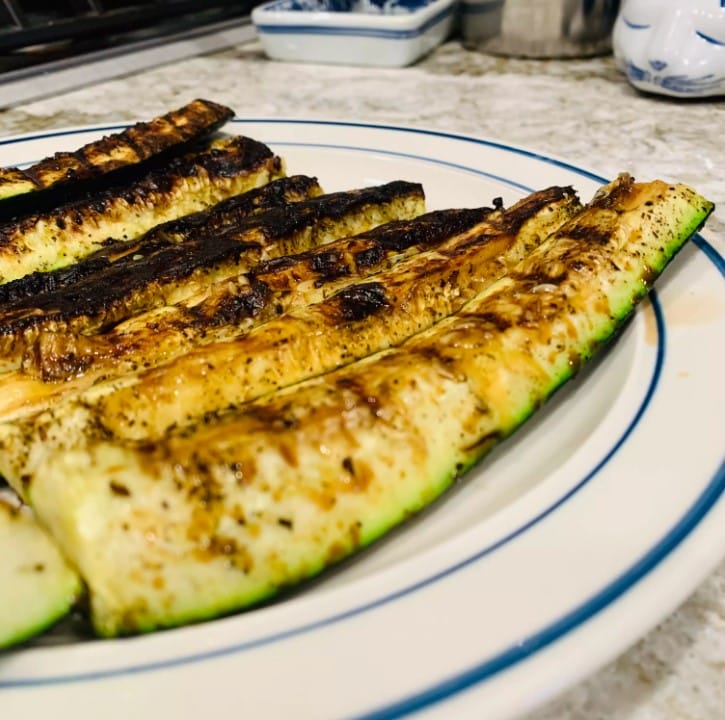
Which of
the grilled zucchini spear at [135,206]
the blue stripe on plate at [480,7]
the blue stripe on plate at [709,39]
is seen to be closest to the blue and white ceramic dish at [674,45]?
the blue stripe on plate at [709,39]

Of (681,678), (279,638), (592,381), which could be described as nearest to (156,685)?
(279,638)

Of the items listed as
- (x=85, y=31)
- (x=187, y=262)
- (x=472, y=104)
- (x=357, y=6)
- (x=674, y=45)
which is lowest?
(x=472, y=104)

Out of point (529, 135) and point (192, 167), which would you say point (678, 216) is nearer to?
point (192, 167)

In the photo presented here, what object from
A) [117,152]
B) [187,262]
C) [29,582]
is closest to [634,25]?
[117,152]

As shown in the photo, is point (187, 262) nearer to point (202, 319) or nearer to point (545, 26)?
point (202, 319)

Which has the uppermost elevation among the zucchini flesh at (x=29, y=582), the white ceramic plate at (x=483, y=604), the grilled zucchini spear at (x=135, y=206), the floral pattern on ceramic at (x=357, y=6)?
the zucchini flesh at (x=29, y=582)

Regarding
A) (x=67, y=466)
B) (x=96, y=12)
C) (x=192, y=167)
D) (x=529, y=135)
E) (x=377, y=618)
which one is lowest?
(x=529, y=135)

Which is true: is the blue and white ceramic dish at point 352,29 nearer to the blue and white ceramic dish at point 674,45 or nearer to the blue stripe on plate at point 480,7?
the blue stripe on plate at point 480,7
